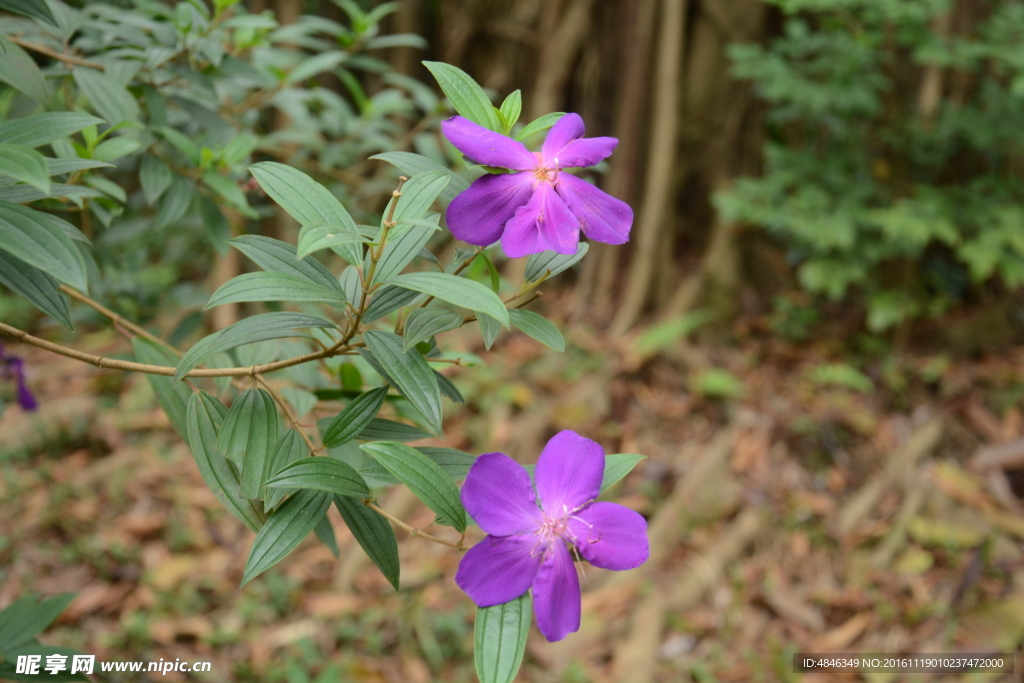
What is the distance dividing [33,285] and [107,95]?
1.46 ft

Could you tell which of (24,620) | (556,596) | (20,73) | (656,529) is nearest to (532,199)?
(556,596)

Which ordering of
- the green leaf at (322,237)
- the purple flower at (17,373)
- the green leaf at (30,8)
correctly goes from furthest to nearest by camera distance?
the purple flower at (17,373)
the green leaf at (30,8)
the green leaf at (322,237)

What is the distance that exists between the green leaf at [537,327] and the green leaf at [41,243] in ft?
1.23

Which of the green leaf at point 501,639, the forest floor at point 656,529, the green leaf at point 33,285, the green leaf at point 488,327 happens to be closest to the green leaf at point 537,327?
the green leaf at point 488,327

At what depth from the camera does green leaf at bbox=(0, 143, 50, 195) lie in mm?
532

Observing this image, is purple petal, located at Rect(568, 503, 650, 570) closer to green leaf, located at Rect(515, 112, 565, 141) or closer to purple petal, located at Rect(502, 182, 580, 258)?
purple petal, located at Rect(502, 182, 580, 258)

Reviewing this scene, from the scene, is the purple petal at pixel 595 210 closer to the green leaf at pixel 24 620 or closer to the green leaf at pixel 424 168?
the green leaf at pixel 424 168

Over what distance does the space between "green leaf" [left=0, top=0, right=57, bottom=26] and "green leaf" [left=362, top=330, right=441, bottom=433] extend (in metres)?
0.61

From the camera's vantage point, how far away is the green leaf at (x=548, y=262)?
644 mm

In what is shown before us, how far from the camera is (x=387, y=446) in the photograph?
1.99 feet

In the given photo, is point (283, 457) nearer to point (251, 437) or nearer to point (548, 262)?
point (251, 437)

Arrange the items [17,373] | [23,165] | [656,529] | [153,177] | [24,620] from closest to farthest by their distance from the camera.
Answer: [23,165], [24,620], [153,177], [17,373], [656,529]

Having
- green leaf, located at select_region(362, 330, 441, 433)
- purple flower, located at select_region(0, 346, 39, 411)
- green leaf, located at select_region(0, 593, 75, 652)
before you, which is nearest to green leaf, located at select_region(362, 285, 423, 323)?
green leaf, located at select_region(362, 330, 441, 433)

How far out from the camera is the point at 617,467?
67 cm
